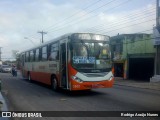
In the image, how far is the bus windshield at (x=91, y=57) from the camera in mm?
14539

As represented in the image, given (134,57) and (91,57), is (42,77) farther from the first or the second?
(134,57)

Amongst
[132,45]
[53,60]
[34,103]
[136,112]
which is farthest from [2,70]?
[136,112]

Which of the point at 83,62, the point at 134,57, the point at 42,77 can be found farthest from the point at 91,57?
the point at 134,57

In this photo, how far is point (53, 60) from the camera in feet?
57.2

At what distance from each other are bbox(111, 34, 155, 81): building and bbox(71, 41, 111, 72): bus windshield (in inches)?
731

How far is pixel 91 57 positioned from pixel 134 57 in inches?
902

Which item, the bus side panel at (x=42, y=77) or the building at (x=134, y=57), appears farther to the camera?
the building at (x=134, y=57)

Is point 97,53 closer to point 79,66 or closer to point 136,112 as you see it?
point 79,66

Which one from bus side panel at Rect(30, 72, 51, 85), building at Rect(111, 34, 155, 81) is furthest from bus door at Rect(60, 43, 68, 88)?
building at Rect(111, 34, 155, 81)

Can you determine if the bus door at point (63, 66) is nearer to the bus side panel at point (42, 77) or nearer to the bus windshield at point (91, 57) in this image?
the bus windshield at point (91, 57)

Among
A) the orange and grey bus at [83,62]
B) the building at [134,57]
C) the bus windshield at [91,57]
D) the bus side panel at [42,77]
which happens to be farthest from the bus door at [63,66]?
the building at [134,57]

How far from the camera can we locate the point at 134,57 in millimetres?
36688

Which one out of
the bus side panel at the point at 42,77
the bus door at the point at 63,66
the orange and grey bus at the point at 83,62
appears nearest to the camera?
the orange and grey bus at the point at 83,62

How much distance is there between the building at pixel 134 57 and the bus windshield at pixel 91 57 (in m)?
18.6
